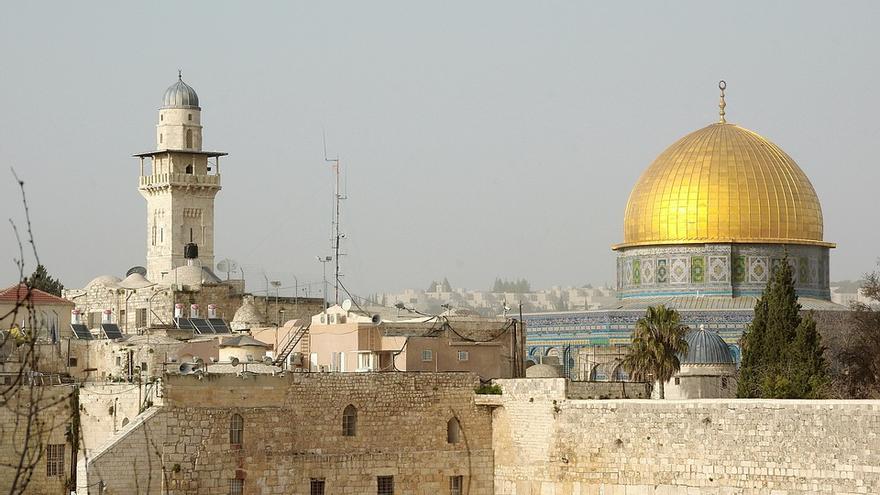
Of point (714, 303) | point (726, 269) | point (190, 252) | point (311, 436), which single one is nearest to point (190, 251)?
point (190, 252)

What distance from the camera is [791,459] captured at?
24.0 metres

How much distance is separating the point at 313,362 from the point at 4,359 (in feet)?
18.3

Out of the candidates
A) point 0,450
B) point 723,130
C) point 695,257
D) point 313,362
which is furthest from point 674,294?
point 0,450

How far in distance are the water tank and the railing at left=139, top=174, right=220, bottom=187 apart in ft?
5.82

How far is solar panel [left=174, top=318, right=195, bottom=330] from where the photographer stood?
37.1 meters

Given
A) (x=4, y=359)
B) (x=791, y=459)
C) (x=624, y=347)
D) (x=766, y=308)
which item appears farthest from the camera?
(x=624, y=347)

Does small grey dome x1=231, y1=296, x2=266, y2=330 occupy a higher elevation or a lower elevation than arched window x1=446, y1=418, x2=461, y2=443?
higher

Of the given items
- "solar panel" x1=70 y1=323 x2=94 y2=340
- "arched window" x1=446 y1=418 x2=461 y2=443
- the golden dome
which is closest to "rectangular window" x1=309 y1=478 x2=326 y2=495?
"arched window" x1=446 y1=418 x2=461 y2=443

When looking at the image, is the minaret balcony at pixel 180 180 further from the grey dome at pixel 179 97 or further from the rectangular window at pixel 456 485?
the rectangular window at pixel 456 485

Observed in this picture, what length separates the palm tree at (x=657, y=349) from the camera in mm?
32188

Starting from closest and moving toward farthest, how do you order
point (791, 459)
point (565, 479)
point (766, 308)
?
point (791, 459) < point (565, 479) < point (766, 308)

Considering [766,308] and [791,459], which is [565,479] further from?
[766,308]

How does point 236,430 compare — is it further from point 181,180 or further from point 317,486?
point 181,180

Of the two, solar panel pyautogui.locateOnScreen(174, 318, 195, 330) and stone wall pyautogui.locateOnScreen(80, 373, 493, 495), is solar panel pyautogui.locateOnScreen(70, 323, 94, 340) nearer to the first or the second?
solar panel pyautogui.locateOnScreen(174, 318, 195, 330)
